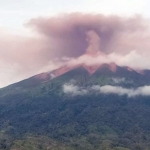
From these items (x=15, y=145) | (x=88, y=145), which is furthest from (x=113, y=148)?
(x=15, y=145)

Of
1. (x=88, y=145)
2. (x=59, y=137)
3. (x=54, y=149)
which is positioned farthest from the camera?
(x=59, y=137)

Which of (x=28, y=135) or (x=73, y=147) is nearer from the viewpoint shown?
(x=73, y=147)

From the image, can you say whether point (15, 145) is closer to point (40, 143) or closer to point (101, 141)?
point (40, 143)

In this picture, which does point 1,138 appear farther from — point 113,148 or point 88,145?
point 113,148

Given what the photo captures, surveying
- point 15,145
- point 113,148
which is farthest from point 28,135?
point 113,148

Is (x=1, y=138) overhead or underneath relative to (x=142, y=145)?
overhead

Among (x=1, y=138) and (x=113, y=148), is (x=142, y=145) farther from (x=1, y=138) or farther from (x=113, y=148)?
(x=1, y=138)

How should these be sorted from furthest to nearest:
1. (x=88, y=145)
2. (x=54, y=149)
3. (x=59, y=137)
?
(x=59, y=137)
(x=88, y=145)
(x=54, y=149)

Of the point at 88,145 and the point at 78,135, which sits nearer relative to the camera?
the point at 88,145
